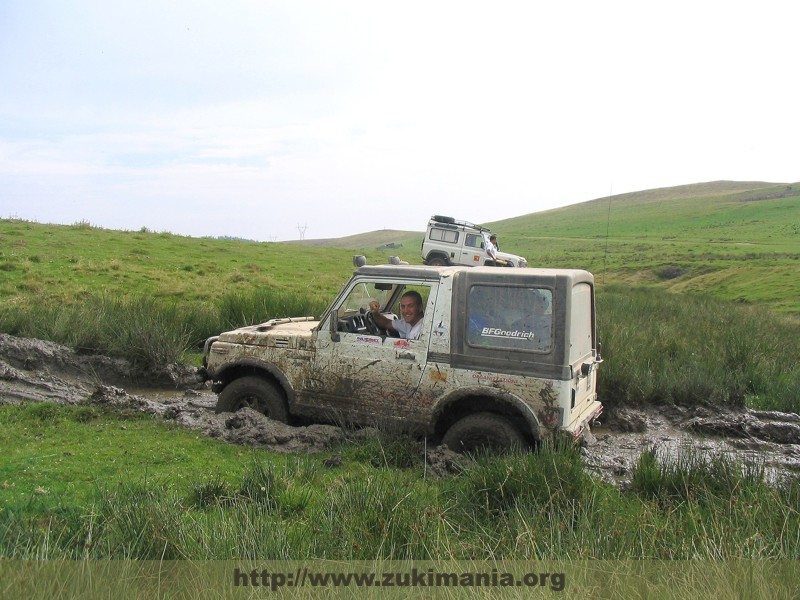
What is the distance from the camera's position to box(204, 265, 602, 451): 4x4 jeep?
248 inches

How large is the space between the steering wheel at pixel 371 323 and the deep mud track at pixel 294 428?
110cm

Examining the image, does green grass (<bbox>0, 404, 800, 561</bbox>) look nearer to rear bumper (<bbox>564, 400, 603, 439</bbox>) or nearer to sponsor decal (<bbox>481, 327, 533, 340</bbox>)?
rear bumper (<bbox>564, 400, 603, 439</bbox>)

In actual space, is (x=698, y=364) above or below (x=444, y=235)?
below

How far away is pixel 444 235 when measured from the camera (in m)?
30.3

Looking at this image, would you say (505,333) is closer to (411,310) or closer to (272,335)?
(411,310)

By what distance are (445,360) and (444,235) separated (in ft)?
78.5

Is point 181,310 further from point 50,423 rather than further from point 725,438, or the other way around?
point 725,438

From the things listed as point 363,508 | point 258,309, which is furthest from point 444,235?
point 363,508

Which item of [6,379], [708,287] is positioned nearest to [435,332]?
[6,379]

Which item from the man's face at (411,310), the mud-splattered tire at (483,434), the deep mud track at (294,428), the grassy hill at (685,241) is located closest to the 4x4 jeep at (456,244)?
the grassy hill at (685,241)

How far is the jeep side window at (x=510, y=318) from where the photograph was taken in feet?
20.8

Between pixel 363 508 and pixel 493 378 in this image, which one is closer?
pixel 363 508

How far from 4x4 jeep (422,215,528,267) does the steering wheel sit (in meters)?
21.8

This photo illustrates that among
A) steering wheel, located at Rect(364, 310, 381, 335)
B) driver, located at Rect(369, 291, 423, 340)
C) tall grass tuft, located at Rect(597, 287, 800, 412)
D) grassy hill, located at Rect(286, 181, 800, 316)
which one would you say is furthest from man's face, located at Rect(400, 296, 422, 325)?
grassy hill, located at Rect(286, 181, 800, 316)
